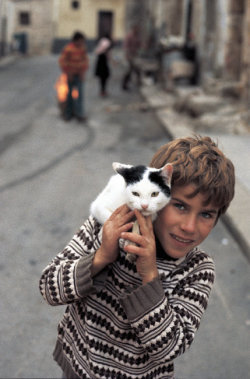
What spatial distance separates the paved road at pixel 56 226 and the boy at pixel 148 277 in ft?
4.71

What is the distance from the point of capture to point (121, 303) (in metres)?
1.41

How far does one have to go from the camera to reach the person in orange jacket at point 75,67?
→ 9672 mm

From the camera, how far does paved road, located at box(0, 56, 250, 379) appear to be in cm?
297

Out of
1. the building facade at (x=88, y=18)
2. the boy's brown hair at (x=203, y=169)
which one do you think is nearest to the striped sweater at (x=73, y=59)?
the boy's brown hair at (x=203, y=169)

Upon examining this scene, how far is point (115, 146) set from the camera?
27.6 ft

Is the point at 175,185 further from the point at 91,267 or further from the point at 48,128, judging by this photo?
the point at 48,128

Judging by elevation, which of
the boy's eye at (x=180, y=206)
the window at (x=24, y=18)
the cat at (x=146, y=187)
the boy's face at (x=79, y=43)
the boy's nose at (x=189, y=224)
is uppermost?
the window at (x=24, y=18)

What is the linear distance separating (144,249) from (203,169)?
30cm

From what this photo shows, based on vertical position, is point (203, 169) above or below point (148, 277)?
above

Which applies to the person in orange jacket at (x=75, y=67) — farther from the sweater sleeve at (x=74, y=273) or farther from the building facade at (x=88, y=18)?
the building facade at (x=88, y=18)

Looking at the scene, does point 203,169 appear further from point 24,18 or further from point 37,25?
point 24,18

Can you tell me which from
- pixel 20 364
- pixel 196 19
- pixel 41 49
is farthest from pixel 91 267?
pixel 41 49

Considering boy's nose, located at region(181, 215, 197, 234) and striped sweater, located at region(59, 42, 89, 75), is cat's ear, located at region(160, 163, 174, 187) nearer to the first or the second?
boy's nose, located at region(181, 215, 197, 234)

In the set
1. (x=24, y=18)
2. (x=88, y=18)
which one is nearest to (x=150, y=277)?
(x=24, y=18)
